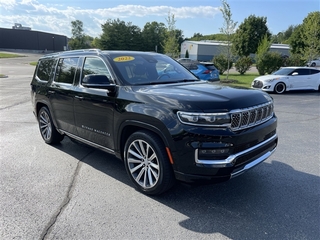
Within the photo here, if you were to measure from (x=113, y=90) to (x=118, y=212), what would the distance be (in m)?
1.65

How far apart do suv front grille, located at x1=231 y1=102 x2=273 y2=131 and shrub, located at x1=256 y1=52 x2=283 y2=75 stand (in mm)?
19555

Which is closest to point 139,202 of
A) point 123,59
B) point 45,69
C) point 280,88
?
point 123,59

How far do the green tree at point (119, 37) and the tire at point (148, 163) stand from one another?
244 ft

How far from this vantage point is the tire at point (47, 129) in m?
5.49

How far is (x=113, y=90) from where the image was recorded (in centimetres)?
371

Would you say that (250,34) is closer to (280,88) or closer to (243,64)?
(243,64)

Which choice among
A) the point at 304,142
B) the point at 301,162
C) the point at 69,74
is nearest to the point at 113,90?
the point at 69,74

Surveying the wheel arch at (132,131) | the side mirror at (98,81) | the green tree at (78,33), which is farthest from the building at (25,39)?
the wheel arch at (132,131)

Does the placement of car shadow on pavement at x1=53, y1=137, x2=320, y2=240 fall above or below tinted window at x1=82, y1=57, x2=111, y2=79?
below

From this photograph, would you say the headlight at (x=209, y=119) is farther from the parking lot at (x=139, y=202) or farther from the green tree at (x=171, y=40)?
the green tree at (x=171, y=40)

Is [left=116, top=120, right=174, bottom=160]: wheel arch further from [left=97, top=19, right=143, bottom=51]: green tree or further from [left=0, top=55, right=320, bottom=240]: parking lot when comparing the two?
[left=97, top=19, right=143, bottom=51]: green tree

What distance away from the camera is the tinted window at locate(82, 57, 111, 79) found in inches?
158

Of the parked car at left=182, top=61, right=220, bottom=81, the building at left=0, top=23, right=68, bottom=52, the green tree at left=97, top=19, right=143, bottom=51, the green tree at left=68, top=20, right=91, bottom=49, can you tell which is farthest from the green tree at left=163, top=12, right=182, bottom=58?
the green tree at left=68, top=20, right=91, bottom=49

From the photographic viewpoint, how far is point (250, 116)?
3.14m
